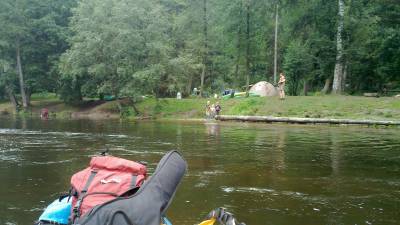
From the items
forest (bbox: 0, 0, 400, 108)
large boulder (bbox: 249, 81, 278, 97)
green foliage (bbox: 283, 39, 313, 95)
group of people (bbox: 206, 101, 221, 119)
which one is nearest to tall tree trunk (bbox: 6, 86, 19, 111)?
forest (bbox: 0, 0, 400, 108)

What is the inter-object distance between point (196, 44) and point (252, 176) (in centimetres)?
3745

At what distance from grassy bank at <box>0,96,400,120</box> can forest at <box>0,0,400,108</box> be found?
1720mm

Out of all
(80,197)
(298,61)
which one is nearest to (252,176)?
(80,197)

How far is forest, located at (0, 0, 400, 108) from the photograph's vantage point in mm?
36938

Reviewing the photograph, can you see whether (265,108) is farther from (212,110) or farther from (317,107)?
(212,110)

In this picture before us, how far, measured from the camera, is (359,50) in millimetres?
35812

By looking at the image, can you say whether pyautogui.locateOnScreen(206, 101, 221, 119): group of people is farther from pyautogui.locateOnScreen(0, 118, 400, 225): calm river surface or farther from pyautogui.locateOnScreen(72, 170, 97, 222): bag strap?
pyautogui.locateOnScreen(72, 170, 97, 222): bag strap

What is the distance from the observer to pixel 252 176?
10453mm

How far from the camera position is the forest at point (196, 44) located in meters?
36.9

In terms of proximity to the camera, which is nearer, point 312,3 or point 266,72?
point 312,3

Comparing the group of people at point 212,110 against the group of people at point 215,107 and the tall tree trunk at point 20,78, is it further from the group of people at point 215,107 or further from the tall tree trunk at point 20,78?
the tall tree trunk at point 20,78

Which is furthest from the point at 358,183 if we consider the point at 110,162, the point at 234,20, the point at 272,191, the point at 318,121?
the point at 234,20

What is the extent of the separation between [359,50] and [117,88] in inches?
789

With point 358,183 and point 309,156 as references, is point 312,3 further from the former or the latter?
point 358,183
